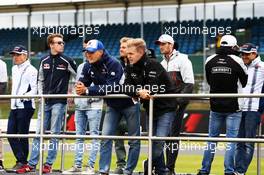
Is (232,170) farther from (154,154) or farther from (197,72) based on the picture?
(197,72)

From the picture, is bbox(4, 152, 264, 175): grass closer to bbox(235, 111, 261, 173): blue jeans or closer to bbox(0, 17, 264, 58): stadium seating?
bbox(235, 111, 261, 173): blue jeans

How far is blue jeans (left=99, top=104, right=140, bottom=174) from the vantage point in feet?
25.3

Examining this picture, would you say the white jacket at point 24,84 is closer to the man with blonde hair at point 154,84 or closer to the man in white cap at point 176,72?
the man in white cap at point 176,72

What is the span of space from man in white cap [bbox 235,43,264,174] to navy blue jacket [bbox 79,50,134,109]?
5.49ft

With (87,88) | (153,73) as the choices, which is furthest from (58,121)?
Answer: (153,73)

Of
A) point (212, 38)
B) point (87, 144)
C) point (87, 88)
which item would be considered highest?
point (212, 38)

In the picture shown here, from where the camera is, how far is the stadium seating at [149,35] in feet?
94.2

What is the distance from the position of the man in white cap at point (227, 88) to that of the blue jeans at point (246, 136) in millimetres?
223

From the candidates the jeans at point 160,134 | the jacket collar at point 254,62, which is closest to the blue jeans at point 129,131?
the jeans at point 160,134

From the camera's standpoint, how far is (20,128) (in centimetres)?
928

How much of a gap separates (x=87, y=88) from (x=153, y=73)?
85 cm

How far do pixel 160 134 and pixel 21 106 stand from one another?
2.80m

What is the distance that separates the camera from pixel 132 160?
7785mm

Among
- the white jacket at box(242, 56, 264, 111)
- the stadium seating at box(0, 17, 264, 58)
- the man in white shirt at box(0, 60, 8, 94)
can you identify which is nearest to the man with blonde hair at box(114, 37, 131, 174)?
the white jacket at box(242, 56, 264, 111)
